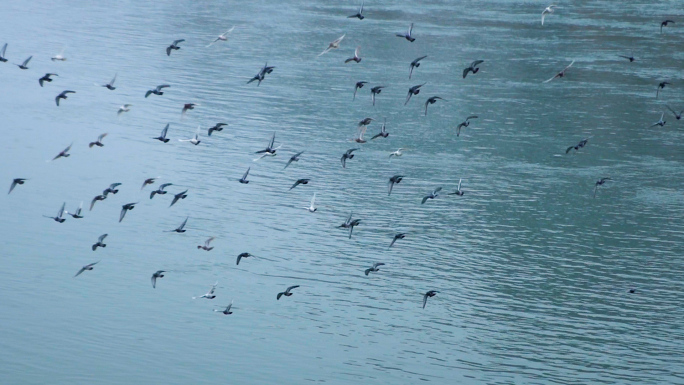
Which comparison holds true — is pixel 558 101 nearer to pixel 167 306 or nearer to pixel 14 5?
pixel 167 306

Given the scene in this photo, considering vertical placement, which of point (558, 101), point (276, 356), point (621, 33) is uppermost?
point (621, 33)

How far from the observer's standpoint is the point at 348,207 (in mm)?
64188

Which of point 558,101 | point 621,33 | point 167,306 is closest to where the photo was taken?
point 167,306

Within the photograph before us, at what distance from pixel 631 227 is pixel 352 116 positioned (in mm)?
22741

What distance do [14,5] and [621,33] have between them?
6001 centimetres

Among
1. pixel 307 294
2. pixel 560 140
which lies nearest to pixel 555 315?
pixel 307 294

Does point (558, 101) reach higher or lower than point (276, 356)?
higher

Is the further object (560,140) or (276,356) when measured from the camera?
(560,140)

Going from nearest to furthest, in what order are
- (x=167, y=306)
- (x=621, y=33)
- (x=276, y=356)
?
(x=276, y=356) < (x=167, y=306) < (x=621, y=33)

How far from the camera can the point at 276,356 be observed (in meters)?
46.4

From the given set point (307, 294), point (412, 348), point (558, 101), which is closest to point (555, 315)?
point (412, 348)

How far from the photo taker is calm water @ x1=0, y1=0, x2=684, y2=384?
47.6m

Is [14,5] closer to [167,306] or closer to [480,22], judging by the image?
[480,22]

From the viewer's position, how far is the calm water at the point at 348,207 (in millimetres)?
47594
